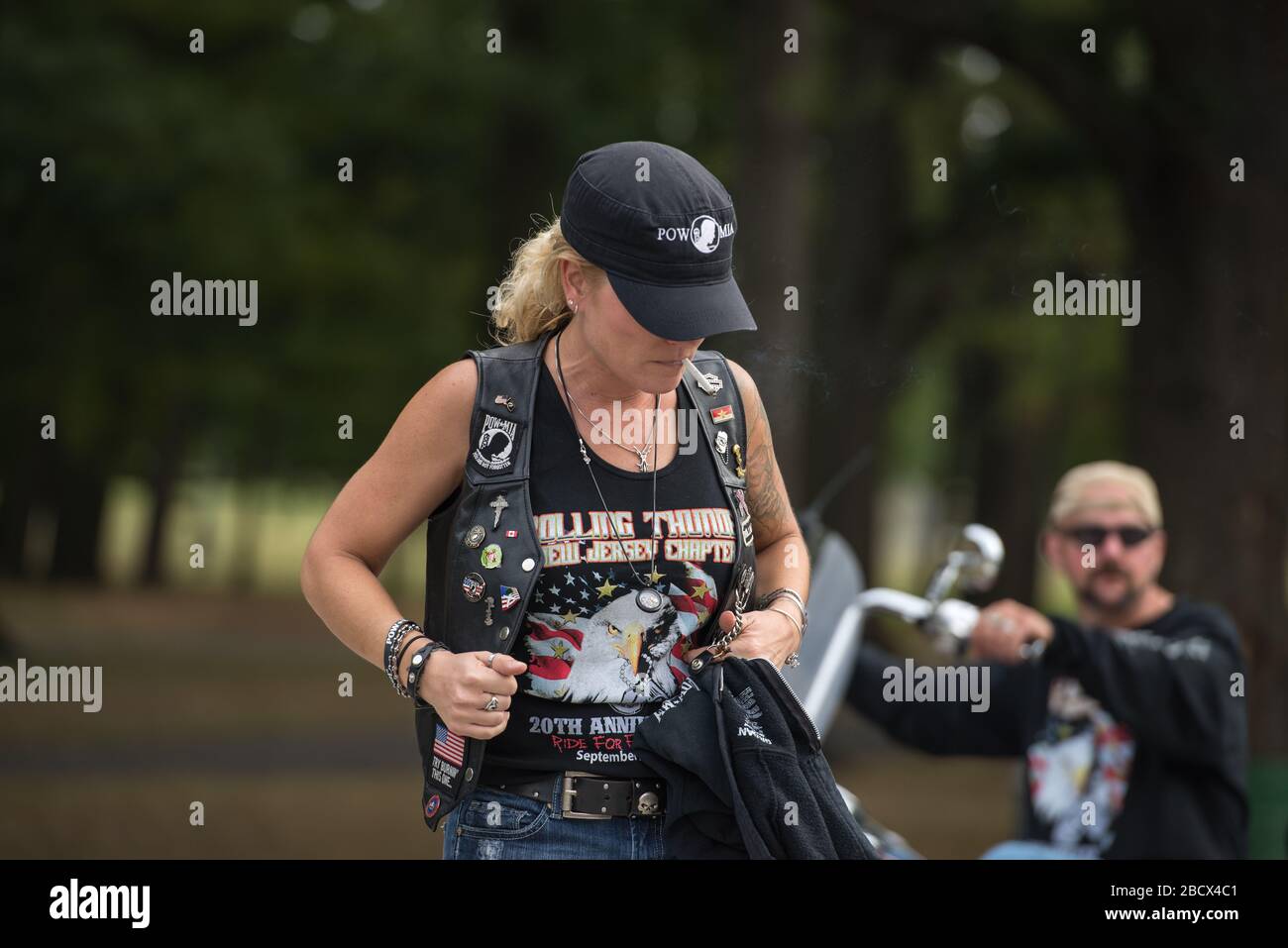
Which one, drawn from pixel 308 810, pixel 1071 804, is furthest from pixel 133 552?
pixel 1071 804

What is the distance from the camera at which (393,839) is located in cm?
939

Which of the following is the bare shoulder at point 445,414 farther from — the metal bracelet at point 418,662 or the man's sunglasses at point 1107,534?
the man's sunglasses at point 1107,534

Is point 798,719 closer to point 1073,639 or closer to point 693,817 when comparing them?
point 693,817

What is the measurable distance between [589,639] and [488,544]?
203mm

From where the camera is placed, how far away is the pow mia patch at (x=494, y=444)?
2.50 meters

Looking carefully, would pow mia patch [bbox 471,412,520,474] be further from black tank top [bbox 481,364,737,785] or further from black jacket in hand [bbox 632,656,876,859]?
black jacket in hand [bbox 632,656,876,859]

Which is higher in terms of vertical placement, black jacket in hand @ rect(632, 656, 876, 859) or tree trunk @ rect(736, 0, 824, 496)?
tree trunk @ rect(736, 0, 824, 496)

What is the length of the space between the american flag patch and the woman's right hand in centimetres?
7

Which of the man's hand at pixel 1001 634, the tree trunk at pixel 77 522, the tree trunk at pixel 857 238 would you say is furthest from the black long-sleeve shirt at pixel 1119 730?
the tree trunk at pixel 77 522

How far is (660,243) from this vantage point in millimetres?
2457

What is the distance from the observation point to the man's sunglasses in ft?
14.9

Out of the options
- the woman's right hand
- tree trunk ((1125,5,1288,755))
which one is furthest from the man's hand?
tree trunk ((1125,5,1288,755))

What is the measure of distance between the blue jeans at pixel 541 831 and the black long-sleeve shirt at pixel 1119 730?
1832mm

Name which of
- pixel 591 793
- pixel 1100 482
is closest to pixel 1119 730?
pixel 1100 482
